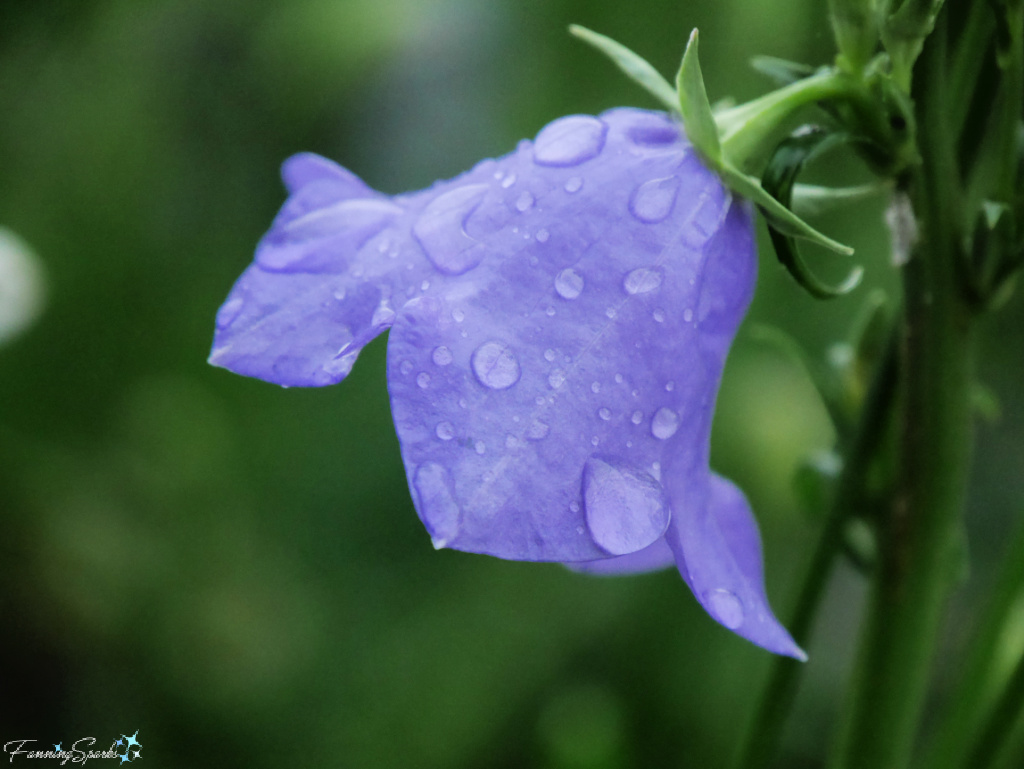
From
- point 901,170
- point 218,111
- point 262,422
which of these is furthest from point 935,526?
point 218,111

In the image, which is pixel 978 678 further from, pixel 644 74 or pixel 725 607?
pixel 644 74

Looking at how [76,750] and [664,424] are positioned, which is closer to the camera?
[664,424]

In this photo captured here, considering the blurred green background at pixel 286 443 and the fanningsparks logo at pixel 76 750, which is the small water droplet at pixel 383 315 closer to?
the fanningsparks logo at pixel 76 750

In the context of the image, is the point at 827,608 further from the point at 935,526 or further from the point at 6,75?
the point at 6,75

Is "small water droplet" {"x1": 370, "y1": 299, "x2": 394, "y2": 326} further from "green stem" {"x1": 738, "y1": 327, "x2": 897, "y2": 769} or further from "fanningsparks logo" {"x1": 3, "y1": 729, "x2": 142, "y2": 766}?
"fanningsparks logo" {"x1": 3, "y1": 729, "x2": 142, "y2": 766}

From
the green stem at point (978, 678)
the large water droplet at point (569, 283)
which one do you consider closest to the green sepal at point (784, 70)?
the large water droplet at point (569, 283)

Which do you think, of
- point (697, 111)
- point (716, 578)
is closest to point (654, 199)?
point (697, 111)
